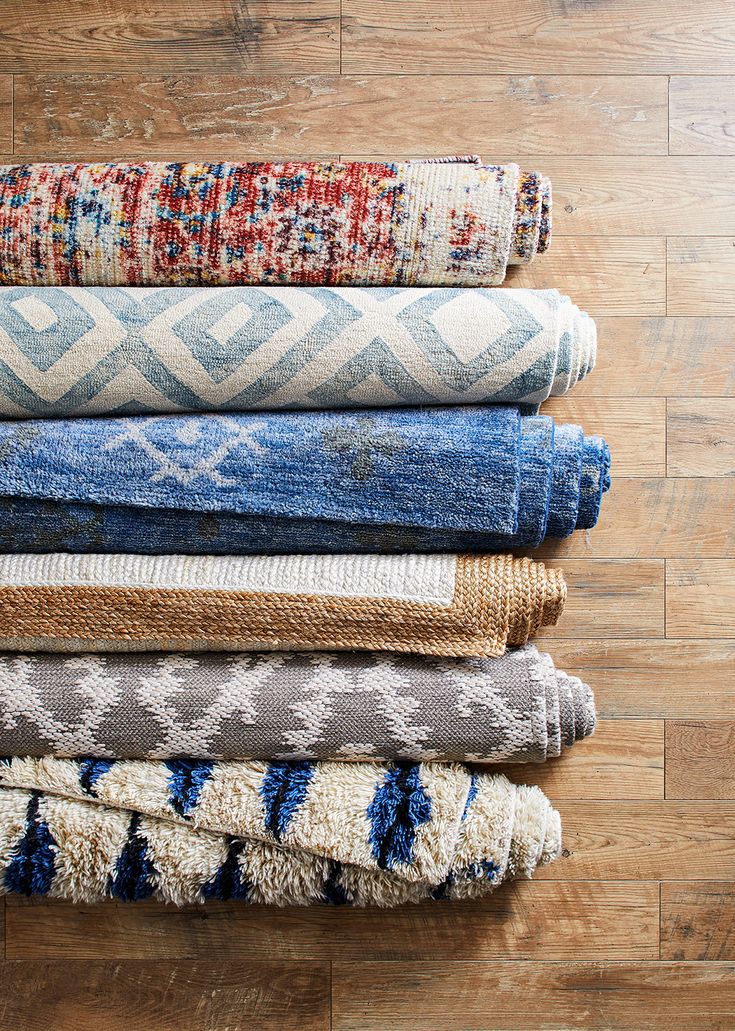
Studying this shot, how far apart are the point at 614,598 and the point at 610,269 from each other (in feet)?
1.17

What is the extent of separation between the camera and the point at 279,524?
71cm

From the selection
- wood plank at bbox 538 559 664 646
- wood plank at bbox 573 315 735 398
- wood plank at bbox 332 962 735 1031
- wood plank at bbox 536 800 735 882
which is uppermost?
wood plank at bbox 573 315 735 398

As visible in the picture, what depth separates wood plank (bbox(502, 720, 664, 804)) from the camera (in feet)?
2.75

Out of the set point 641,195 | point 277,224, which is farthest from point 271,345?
point 641,195

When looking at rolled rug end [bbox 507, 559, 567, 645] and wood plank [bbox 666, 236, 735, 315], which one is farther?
wood plank [bbox 666, 236, 735, 315]

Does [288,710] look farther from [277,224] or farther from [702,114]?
[702,114]

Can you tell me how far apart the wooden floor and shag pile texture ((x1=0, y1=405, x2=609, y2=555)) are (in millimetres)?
162

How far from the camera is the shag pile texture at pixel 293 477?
27.0 inches

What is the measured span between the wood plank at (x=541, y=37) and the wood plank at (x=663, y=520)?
424mm

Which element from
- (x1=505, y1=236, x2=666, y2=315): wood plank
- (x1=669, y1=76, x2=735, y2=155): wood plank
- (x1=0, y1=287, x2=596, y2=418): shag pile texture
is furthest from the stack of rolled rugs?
(x1=669, y1=76, x2=735, y2=155): wood plank

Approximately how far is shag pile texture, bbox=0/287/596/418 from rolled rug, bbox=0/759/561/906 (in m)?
0.37

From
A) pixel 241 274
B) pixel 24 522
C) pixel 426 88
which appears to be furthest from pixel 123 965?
pixel 426 88

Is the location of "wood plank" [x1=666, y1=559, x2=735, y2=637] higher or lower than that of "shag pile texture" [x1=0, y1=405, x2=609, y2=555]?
lower

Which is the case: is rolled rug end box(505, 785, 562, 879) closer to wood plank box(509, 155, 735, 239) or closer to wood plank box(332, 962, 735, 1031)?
wood plank box(332, 962, 735, 1031)
